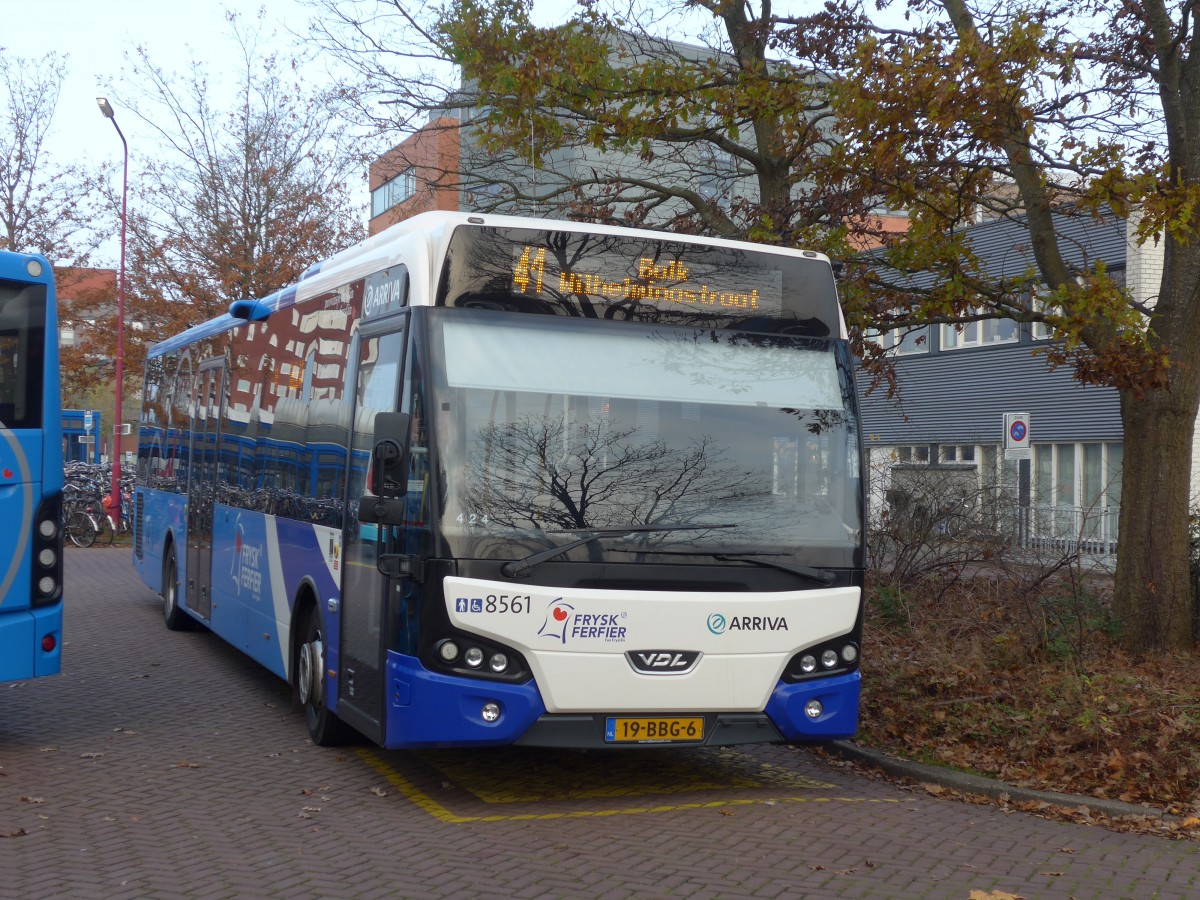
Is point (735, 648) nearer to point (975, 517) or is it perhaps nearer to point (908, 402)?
point (975, 517)

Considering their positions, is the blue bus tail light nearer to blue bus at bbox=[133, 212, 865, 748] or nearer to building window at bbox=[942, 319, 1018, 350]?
blue bus at bbox=[133, 212, 865, 748]

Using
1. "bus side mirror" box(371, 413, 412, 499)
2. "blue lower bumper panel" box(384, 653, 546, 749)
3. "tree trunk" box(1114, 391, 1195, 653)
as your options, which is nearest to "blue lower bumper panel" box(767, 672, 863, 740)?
"blue lower bumper panel" box(384, 653, 546, 749)

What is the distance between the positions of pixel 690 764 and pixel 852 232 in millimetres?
6397

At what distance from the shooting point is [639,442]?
7.22 metres

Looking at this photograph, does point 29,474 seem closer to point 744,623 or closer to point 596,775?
point 596,775

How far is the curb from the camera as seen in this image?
7266mm

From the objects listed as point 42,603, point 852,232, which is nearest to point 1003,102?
point 852,232

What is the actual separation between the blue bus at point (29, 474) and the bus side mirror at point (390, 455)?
2.66m

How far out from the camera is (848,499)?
7570 millimetres

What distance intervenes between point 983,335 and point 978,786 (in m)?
27.9

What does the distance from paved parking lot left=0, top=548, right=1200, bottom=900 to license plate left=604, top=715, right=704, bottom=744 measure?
389 millimetres

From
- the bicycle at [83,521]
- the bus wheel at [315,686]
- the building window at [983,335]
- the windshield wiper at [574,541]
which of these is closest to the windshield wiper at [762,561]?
the windshield wiper at [574,541]

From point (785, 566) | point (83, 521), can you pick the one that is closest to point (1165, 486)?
point (785, 566)

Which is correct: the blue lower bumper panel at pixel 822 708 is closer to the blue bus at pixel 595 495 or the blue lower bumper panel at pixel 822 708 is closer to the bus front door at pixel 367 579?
the blue bus at pixel 595 495
